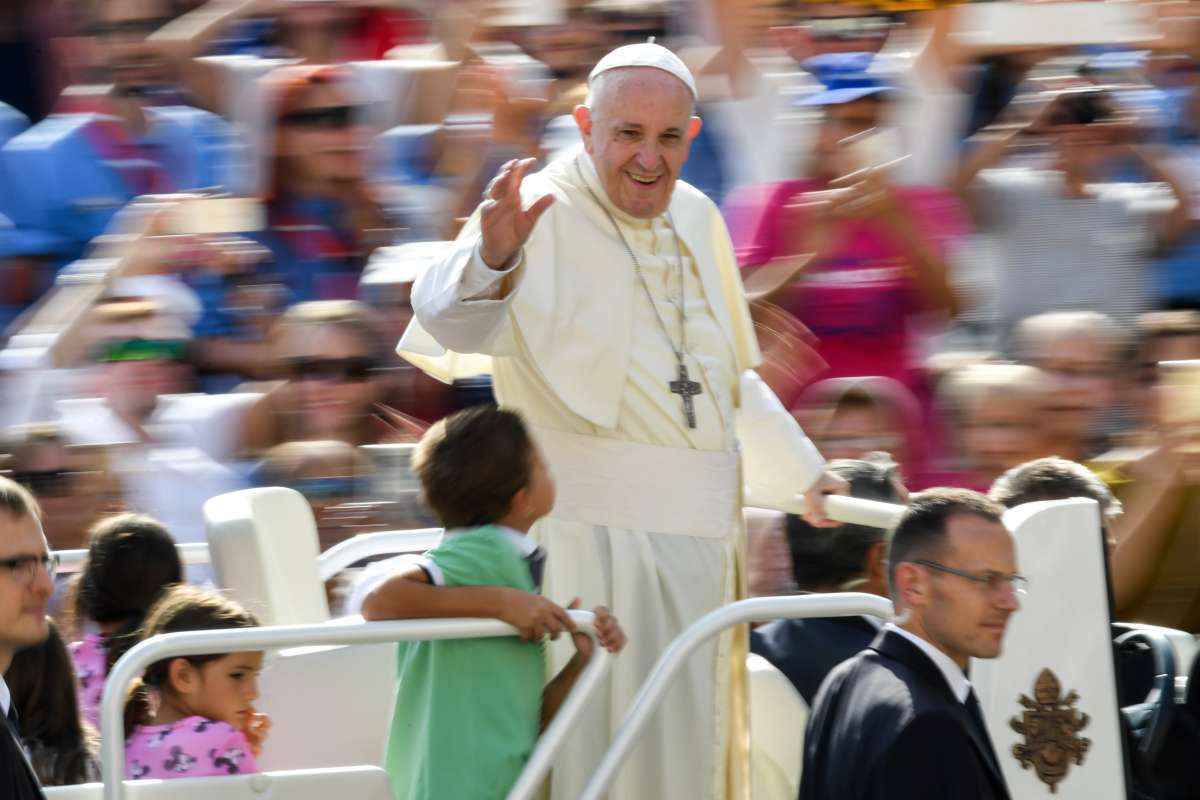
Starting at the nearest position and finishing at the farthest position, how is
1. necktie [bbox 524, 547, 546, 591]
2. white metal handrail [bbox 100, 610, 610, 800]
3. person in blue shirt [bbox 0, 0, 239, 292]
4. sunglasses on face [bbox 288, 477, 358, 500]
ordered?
1. white metal handrail [bbox 100, 610, 610, 800]
2. necktie [bbox 524, 547, 546, 591]
3. sunglasses on face [bbox 288, 477, 358, 500]
4. person in blue shirt [bbox 0, 0, 239, 292]

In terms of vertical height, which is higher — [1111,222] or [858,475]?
[1111,222]

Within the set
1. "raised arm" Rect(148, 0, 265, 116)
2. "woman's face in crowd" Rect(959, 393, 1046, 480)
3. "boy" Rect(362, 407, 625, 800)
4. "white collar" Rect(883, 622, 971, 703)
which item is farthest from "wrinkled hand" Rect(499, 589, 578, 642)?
"raised arm" Rect(148, 0, 265, 116)

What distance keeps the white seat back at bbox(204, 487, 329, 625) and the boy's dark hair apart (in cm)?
78

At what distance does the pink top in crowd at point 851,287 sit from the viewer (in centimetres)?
654

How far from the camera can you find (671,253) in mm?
5238

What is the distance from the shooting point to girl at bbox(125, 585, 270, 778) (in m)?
4.01

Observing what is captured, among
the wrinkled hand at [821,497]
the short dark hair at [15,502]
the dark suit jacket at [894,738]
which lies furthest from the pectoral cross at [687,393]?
the short dark hair at [15,502]

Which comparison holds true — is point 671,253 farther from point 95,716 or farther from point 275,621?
point 95,716

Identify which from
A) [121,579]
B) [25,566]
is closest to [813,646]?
[121,579]

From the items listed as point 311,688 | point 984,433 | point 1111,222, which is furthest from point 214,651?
point 1111,222

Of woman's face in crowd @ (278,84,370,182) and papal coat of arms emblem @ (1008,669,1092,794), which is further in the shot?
woman's face in crowd @ (278,84,370,182)

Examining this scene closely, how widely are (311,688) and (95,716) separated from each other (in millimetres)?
514

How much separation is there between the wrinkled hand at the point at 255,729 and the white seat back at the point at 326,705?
0.29 meters

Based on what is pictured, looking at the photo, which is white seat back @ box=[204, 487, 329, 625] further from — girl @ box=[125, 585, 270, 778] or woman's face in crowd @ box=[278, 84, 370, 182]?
woman's face in crowd @ box=[278, 84, 370, 182]
